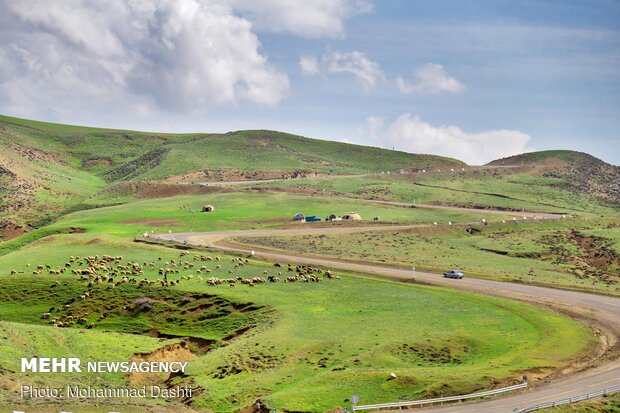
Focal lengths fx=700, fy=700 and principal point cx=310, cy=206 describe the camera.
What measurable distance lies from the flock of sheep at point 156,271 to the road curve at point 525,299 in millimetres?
7278

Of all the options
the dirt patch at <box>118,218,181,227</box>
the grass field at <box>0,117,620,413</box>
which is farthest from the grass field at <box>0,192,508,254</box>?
the grass field at <box>0,117,620,413</box>

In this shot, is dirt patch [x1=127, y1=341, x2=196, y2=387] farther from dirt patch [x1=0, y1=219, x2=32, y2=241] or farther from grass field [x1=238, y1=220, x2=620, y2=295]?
dirt patch [x1=0, y1=219, x2=32, y2=241]

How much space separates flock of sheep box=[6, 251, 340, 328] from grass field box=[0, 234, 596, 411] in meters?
1.37

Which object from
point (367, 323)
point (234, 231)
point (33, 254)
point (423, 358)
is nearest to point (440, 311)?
point (367, 323)

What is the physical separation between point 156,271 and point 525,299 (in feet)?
146

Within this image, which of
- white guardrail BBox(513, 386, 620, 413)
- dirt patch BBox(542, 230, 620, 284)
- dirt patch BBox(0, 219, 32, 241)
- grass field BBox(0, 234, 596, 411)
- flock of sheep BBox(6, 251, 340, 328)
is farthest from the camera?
dirt patch BBox(0, 219, 32, 241)

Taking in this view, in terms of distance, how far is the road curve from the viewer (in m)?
43.2

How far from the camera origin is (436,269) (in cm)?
9575

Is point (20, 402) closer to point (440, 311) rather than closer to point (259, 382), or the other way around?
point (259, 382)

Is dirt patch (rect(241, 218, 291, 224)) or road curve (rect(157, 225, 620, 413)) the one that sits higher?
dirt patch (rect(241, 218, 291, 224))

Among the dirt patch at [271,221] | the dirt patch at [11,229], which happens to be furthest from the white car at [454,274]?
the dirt patch at [11,229]

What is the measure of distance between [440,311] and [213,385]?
27197 mm

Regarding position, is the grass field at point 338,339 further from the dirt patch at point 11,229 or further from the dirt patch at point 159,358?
the dirt patch at point 11,229

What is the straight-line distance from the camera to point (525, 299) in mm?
75562
